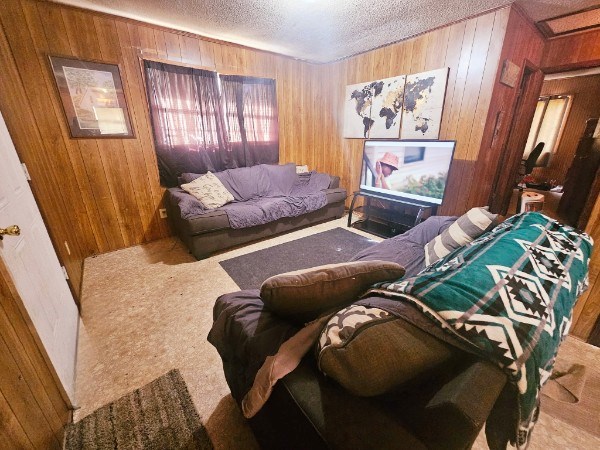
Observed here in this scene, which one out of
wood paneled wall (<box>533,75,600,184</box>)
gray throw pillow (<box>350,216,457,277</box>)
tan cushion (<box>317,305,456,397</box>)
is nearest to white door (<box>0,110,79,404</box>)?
tan cushion (<box>317,305,456,397</box>)

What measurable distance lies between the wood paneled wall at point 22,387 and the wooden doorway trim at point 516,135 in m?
4.45

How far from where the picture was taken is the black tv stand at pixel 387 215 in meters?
3.17

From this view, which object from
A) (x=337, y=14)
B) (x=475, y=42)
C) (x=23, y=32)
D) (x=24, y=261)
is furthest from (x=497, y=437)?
(x=23, y=32)

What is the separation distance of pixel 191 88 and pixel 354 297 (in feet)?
10.3

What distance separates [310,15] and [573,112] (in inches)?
250

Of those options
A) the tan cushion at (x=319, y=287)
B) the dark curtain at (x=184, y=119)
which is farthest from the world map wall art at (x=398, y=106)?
the tan cushion at (x=319, y=287)

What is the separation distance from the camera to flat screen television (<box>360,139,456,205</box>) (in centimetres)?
273

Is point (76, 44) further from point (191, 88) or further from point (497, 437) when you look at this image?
point (497, 437)

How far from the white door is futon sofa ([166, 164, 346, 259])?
109cm

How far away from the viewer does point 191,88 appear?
116 inches

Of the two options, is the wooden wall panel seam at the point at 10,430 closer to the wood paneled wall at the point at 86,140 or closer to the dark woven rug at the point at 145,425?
the dark woven rug at the point at 145,425

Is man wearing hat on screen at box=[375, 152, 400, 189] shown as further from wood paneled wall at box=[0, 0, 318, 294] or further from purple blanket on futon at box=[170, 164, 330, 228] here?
wood paneled wall at box=[0, 0, 318, 294]

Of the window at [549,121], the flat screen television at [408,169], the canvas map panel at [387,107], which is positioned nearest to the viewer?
the flat screen television at [408,169]

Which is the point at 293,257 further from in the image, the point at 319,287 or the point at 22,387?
the point at 22,387
